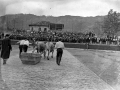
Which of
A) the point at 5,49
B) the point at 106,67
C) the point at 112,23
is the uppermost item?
the point at 112,23

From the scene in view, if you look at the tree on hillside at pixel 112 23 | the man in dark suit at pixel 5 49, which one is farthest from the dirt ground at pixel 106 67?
the tree on hillside at pixel 112 23

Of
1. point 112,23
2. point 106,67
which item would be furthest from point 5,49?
point 112,23

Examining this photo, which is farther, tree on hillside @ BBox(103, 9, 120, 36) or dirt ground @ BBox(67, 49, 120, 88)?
tree on hillside @ BBox(103, 9, 120, 36)

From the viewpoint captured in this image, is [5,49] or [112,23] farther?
[112,23]

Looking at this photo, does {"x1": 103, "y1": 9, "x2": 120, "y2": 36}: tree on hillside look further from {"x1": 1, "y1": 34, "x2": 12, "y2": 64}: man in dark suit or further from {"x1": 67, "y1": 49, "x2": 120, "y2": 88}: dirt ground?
{"x1": 1, "y1": 34, "x2": 12, "y2": 64}: man in dark suit

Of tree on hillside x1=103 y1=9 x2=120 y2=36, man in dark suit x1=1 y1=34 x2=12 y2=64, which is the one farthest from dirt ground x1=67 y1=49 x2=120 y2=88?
tree on hillside x1=103 y1=9 x2=120 y2=36

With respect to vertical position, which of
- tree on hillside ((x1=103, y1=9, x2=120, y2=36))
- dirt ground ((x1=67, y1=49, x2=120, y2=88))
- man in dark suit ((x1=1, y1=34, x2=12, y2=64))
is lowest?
dirt ground ((x1=67, y1=49, x2=120, y2=88))

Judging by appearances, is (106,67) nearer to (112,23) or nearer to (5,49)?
(5,49)

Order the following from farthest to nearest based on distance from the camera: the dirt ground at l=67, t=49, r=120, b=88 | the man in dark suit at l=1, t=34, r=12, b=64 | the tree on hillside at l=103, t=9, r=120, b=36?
the tree on hillside at l=103, t=9, r=120, b=36 → the man in dark suit at l=1, t=34, r=12, b=64 → the dirt ground at l=67, t=49, r=120, b=88

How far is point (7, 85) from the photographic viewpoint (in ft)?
22.3

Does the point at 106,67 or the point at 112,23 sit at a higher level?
the point at 112,23

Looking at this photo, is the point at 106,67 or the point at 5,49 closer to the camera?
the point at 5,49

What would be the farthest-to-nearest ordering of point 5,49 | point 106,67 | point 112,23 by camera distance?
point 112,23 < point 106,67 < point 5,49

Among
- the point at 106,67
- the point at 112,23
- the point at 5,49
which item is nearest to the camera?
the point at 5,49
